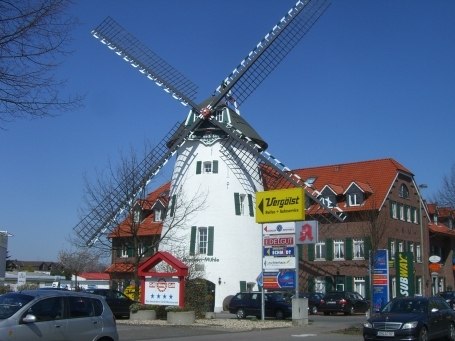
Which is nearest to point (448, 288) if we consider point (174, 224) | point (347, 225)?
point (347, 225)

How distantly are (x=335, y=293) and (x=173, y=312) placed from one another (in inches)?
700

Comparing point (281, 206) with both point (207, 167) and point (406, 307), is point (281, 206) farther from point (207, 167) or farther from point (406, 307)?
point (207, 167)

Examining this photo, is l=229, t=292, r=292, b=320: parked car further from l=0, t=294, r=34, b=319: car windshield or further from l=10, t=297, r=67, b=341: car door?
l=0, t=294, r=34, b=319: car windshield

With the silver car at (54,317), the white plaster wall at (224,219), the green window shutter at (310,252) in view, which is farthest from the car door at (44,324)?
the green window shutter at (310,252)

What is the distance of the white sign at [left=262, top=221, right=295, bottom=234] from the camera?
30.3 metres

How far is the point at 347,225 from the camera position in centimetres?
5012

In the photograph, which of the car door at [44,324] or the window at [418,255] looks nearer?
the car door at [44,324]

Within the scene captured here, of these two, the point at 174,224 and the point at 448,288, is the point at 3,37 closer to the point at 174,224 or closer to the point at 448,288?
the point at 174,224

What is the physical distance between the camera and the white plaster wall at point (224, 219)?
44500mm

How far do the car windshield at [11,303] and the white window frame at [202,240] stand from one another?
3210 cm

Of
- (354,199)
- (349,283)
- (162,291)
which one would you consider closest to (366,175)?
(354,199)

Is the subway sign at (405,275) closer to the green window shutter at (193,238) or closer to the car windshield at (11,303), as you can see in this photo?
the green window shutter at (193,238)

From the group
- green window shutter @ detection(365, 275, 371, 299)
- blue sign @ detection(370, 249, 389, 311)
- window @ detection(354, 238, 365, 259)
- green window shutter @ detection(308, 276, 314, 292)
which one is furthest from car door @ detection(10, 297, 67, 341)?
green window shutter @ detection(308, 276, 314, 292)

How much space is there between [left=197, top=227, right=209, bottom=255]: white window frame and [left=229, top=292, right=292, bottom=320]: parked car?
8.60 meters
